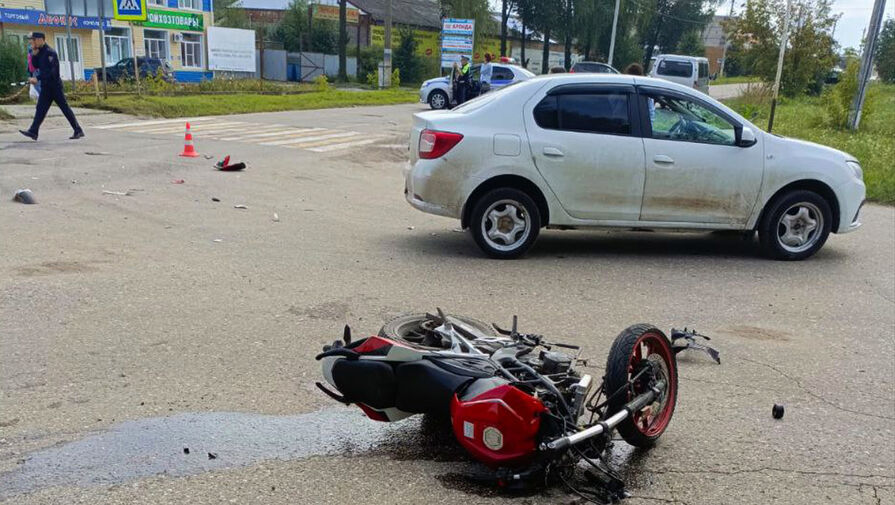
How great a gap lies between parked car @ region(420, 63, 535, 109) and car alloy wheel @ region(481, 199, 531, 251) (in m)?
17.8

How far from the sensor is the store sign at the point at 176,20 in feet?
163

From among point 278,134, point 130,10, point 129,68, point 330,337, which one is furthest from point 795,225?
point 129,68

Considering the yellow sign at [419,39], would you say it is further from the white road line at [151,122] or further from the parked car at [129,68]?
the white road line at [151,122]

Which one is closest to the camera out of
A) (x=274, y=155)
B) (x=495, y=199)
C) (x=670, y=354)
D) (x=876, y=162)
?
(x=670, y=354)

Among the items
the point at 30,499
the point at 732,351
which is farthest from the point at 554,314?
the point at 30,499

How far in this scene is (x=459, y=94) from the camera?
24781 millimetres

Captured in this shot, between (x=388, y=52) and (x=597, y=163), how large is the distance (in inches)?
1356

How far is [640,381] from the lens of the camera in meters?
3.88

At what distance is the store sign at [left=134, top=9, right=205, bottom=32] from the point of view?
4977 cm

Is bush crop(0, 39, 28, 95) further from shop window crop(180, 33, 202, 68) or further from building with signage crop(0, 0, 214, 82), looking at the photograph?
shop window crop(180, 33, 202, 68)

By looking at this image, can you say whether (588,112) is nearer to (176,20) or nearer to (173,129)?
(173,129)

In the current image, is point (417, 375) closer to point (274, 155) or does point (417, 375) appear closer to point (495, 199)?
point (495, 199)

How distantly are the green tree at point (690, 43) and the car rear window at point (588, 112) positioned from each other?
75.2 metres

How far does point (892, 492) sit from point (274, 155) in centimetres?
1245
